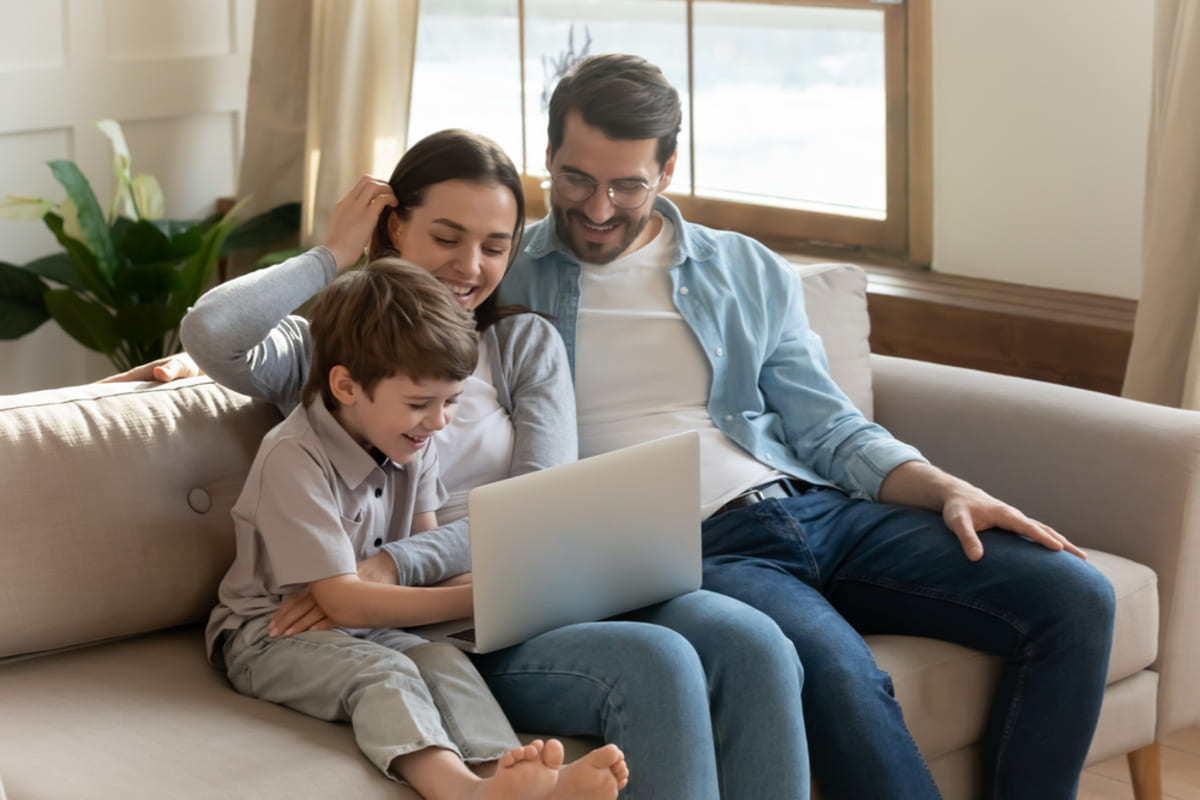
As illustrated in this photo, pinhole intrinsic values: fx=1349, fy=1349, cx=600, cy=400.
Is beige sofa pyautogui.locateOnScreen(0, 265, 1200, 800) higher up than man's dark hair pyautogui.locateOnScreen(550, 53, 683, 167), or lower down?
lower down

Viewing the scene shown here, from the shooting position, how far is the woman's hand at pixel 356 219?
1650mm

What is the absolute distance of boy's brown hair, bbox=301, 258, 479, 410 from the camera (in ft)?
4.67

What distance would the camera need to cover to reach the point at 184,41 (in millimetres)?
3617

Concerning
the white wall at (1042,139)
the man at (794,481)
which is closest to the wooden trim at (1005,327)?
the white wall at (1042,139)

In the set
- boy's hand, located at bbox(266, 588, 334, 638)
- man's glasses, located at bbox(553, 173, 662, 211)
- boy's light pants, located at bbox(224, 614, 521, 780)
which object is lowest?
boy's light pants, located at bbox(224, 614, 521, 780)

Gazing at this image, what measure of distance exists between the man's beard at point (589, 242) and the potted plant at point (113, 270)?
1.56 meters

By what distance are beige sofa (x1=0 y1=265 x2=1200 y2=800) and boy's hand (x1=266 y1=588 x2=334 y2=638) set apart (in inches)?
3.3

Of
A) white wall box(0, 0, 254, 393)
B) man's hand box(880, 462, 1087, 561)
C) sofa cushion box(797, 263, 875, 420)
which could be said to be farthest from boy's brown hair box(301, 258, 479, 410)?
white wall box(0, 0, 254, 393)

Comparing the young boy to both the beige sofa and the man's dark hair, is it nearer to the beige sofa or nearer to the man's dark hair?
the beige sofa

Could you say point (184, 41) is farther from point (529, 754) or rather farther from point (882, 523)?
point (529, 754)

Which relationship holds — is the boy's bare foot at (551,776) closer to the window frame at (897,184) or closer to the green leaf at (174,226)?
the window frame at (897,184)

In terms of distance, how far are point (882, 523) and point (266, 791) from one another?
85cm

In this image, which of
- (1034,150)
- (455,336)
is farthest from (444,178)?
(1034,150)

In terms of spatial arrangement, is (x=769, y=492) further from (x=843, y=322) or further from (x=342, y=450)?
(x=342, y=450)
